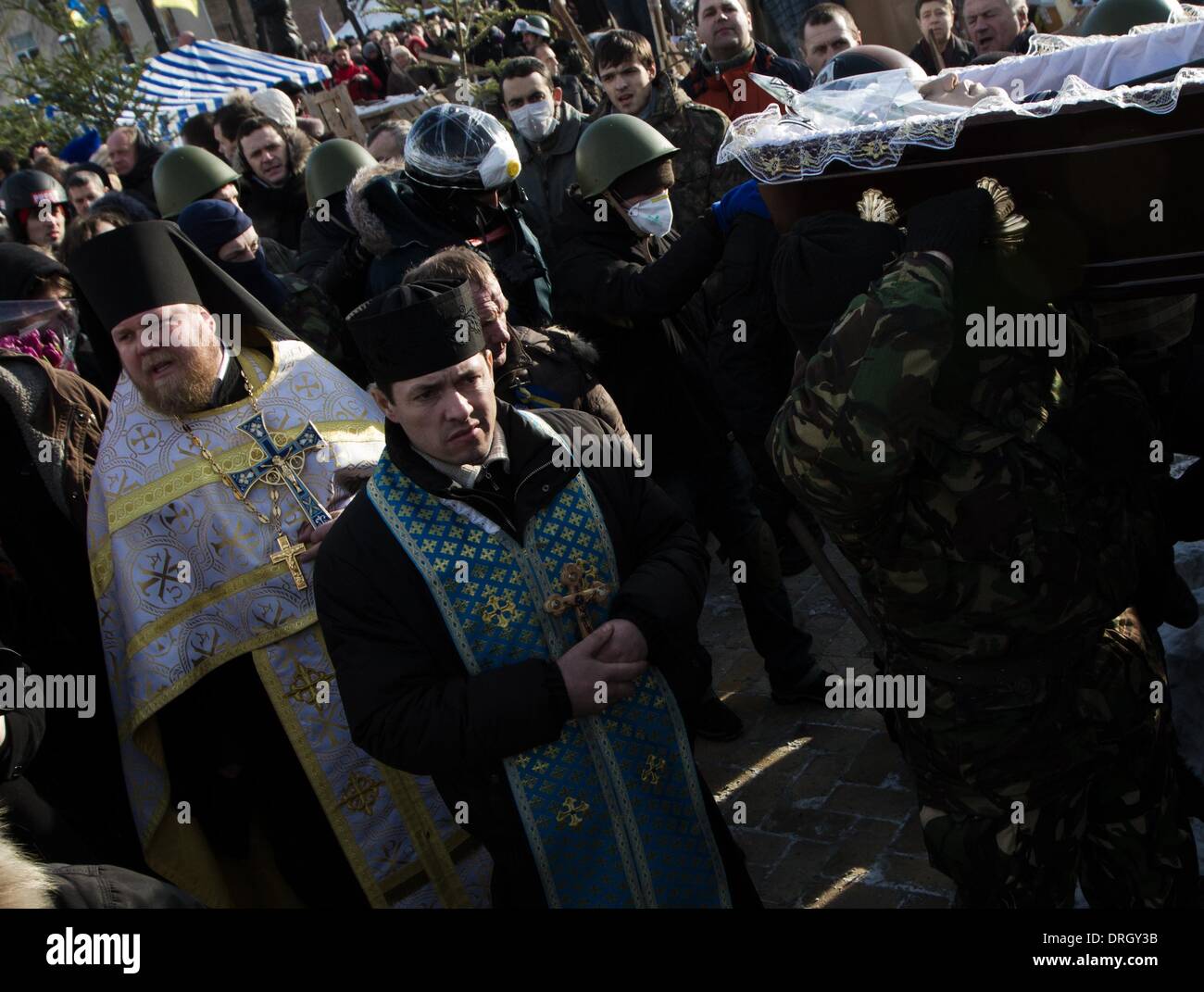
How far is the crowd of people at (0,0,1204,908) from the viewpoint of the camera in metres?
2.65

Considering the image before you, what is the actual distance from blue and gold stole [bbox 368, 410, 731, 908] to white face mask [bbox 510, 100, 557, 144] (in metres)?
4.30

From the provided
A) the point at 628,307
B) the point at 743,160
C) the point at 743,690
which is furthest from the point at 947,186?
the point at 743,690

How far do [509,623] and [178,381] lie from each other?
148 centimetres

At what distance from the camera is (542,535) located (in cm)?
294

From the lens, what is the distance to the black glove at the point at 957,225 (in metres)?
2.37

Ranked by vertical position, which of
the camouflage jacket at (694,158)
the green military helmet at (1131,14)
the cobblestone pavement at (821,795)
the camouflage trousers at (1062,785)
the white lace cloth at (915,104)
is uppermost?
the white lace cloth at (915,104)

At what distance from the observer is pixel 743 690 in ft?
17.1

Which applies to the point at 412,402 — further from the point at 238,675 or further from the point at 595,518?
the point at 238,675

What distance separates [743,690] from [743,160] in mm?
3083

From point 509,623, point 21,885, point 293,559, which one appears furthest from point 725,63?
point 21,885

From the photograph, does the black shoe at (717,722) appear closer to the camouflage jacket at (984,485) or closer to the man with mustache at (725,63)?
the camouflage jacket at (984,485)

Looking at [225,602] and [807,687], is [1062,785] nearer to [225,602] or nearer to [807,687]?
[807,687]

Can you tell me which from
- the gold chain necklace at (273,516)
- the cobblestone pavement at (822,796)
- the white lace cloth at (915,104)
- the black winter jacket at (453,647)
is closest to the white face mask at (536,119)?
the cobblestone pavement at (822,796)

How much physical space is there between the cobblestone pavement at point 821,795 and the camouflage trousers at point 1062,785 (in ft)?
2.86
